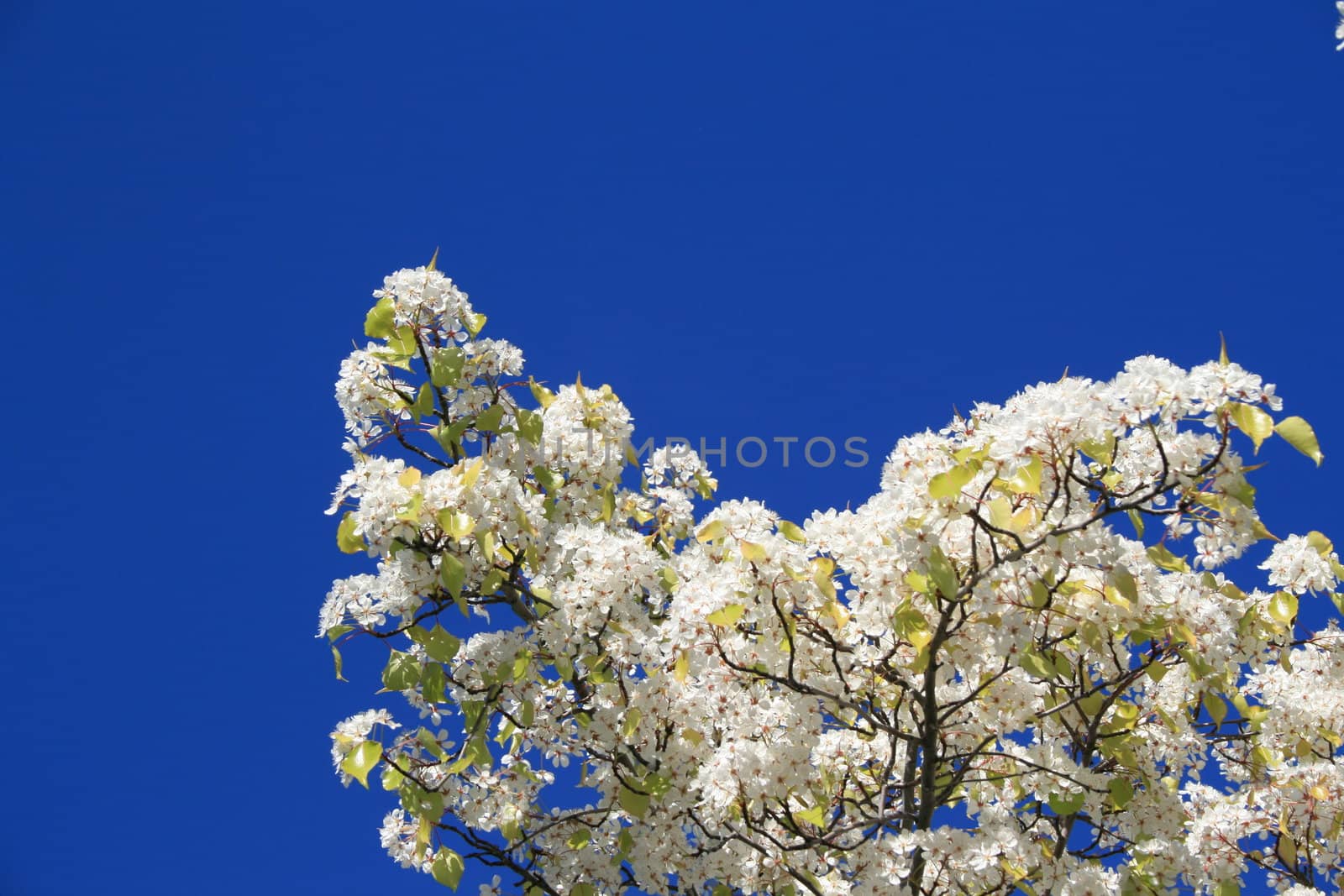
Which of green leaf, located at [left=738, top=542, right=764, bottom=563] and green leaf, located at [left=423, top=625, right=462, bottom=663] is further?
green leaf, located at [left=423, top=625, right=462, bottom=663]

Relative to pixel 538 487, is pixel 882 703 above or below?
below

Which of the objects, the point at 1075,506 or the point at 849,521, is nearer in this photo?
the point at 1075,506

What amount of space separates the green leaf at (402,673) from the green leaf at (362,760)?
0.25 meters

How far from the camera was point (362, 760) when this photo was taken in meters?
4.72

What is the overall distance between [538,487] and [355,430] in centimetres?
92

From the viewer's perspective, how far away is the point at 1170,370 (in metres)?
3.59

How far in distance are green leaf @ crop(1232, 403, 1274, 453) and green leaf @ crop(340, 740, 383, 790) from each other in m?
3.51

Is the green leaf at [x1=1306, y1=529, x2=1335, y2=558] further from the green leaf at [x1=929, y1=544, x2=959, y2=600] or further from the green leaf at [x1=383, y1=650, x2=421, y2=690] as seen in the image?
the green leaf at [x1=383, y1=650, x2=421, y2=690]

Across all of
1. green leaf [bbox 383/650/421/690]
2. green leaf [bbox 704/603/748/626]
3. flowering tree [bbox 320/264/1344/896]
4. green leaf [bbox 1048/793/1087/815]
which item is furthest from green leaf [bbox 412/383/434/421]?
green leaf [bbox 1048/793/1087/815]

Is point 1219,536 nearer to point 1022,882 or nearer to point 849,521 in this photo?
point 849,521

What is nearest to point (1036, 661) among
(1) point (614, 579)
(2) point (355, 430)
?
(1) point (614, 579)

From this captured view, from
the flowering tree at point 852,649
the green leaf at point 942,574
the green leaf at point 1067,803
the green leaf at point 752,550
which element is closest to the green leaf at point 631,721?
the flowering tree at point 852,649

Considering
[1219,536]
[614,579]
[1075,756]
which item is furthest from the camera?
[1075,756]

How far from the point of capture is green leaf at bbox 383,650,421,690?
4.77 m
